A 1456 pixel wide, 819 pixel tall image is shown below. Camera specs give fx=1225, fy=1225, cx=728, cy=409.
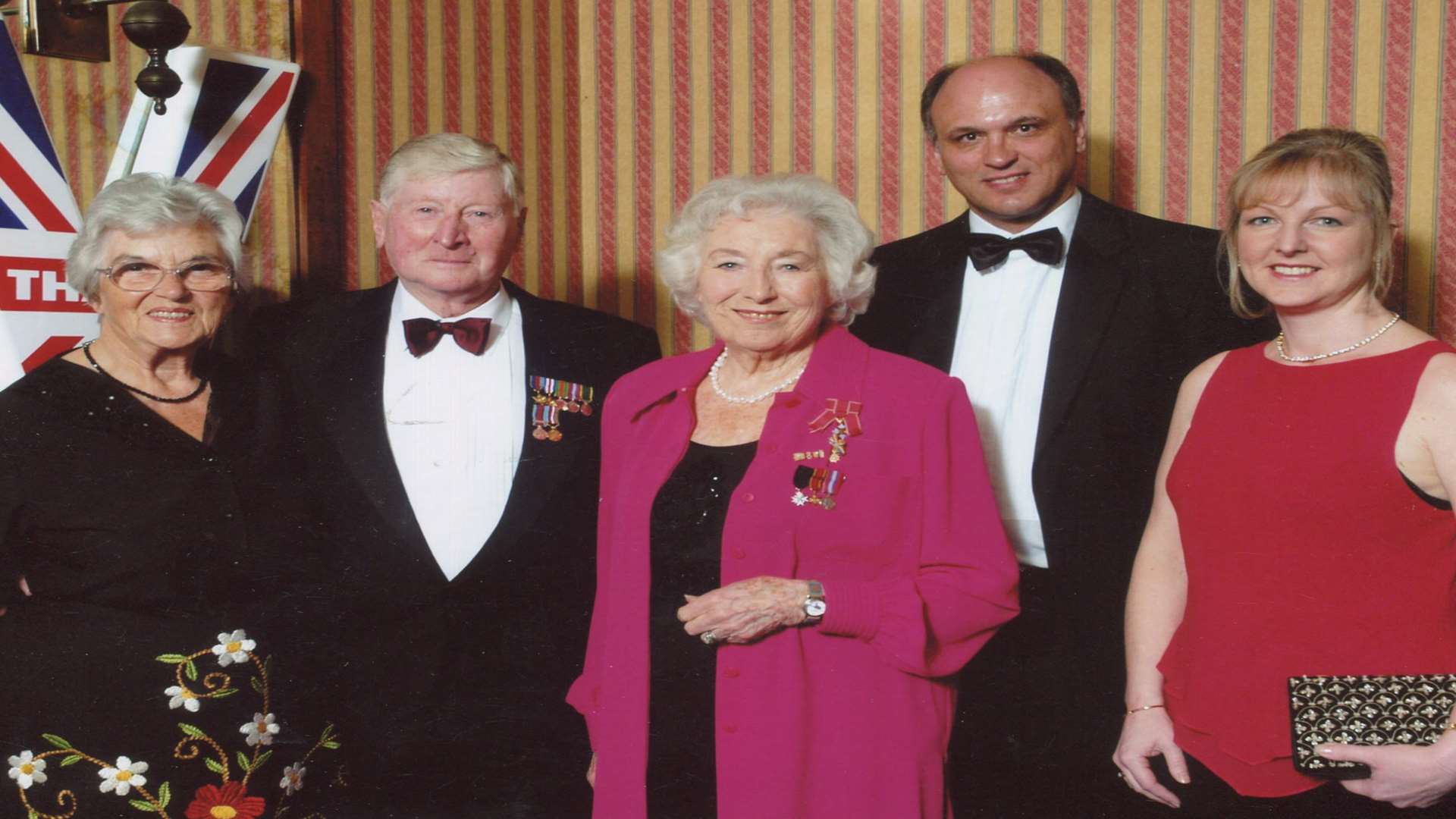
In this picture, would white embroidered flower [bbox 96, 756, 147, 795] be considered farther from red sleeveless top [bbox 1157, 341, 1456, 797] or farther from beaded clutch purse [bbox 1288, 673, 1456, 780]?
beaded clutch purse [bbox 1288, 673, 1456, 780]

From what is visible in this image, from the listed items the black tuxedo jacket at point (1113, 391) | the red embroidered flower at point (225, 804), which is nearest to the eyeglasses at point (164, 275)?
the red embroidered flower at point (225, 804)

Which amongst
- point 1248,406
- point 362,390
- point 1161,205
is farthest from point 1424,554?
point 362,390

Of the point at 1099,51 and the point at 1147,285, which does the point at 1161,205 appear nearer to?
the point at 1099,51

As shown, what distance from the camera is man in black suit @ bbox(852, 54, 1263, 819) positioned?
2.49 m

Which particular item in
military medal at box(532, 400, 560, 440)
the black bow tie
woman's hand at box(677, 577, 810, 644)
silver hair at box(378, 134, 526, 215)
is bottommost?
woman's hand at box(677, 577, 810, 644)

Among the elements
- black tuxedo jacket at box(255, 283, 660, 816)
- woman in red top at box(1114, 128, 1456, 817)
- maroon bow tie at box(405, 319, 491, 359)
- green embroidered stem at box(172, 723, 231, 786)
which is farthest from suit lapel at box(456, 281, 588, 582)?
woman in red top at box(1114, 128, 1456, 817)

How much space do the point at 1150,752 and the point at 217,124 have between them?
7.43 ft

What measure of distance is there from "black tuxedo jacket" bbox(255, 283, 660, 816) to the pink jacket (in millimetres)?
549

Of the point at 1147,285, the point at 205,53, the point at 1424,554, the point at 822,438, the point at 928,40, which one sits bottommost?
the point at 1424,554

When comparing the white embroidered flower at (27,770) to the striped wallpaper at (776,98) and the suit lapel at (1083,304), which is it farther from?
the suit lapel at (1083,304)

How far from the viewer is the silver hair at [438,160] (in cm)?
256

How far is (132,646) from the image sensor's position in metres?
2.05

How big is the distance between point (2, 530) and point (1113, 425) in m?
2.04

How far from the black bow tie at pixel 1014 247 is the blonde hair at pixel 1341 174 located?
60cm
